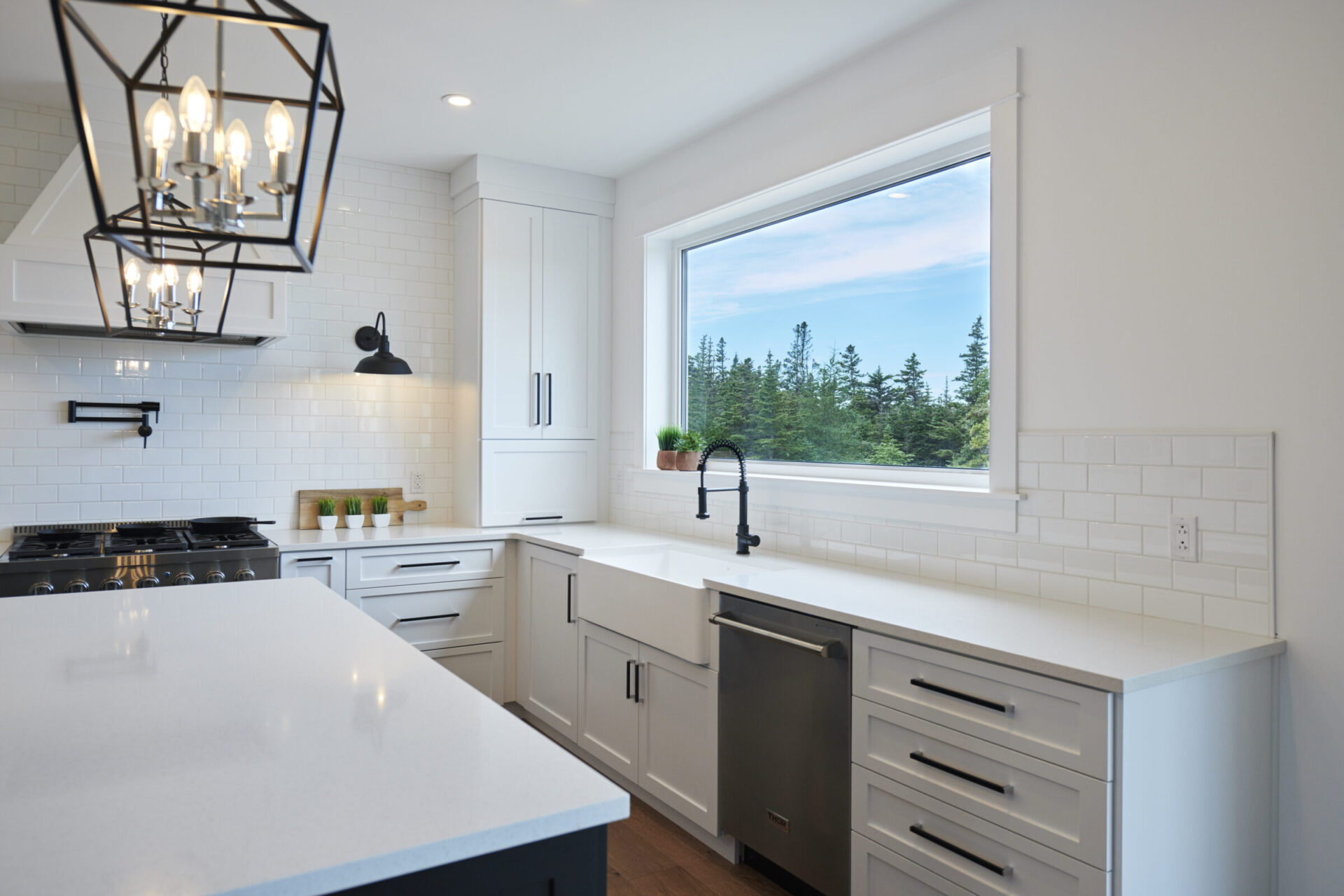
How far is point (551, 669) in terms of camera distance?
3.83 metres

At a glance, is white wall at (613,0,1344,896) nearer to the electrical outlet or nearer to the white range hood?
the electrical outlet

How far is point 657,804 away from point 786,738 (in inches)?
35.7

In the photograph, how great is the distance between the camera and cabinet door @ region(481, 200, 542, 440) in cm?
430

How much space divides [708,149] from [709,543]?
5.71ft

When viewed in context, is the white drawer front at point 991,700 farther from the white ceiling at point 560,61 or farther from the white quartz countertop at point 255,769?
the white ceiling at point 560,61

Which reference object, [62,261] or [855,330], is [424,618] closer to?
[62,261]

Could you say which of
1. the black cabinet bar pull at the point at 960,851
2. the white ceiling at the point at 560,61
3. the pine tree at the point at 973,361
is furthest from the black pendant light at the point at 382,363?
the black cabinet bar pull at the point at 960,851

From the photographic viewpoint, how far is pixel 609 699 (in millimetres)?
3340

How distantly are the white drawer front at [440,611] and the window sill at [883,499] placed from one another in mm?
1049

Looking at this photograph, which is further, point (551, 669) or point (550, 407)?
point (550, 407)

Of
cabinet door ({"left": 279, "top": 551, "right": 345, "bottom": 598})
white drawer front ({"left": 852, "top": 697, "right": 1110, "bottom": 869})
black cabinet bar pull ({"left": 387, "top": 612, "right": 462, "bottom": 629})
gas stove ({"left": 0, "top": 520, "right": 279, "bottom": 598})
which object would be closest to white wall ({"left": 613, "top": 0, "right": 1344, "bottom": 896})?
white drawer front ({"left": 852, "top": 697, "right": 1110, "bottom": 869})

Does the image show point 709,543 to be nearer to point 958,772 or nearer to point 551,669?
point 551,669

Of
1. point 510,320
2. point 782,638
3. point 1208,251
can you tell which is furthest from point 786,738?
point 510,320

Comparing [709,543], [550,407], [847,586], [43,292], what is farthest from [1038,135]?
[43,292]
